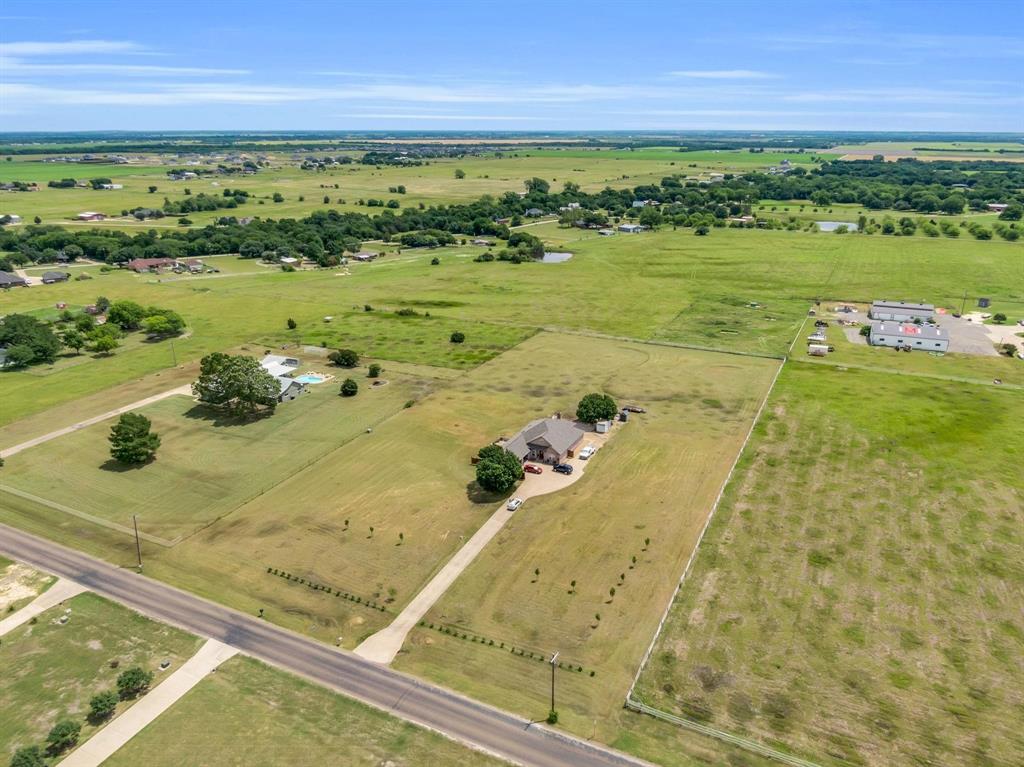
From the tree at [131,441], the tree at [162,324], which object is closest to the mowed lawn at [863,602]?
the tree at [131,441]

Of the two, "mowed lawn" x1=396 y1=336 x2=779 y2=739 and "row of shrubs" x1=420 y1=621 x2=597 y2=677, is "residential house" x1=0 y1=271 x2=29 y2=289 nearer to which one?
"mowed lawn" x1=396 y1=336 x2=779 y2=739

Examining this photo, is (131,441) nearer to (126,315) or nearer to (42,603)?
(42,603)

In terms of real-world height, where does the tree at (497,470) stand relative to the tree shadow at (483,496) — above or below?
above

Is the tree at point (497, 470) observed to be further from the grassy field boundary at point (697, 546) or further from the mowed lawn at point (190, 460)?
the mowed lawn at point (190, 460)

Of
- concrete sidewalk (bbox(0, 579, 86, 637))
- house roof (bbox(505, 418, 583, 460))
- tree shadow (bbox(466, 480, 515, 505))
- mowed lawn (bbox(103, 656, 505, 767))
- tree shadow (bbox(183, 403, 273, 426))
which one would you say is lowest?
concrete sidewalk (bbox(0, 579, 86, 637))

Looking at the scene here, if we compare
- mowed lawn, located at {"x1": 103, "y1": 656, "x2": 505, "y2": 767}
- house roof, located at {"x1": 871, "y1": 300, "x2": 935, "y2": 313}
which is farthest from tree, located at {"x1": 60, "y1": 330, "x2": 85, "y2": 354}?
house roof, located at {"x1": 871, "y1": 300, "x2": 935, "y2": 313}
